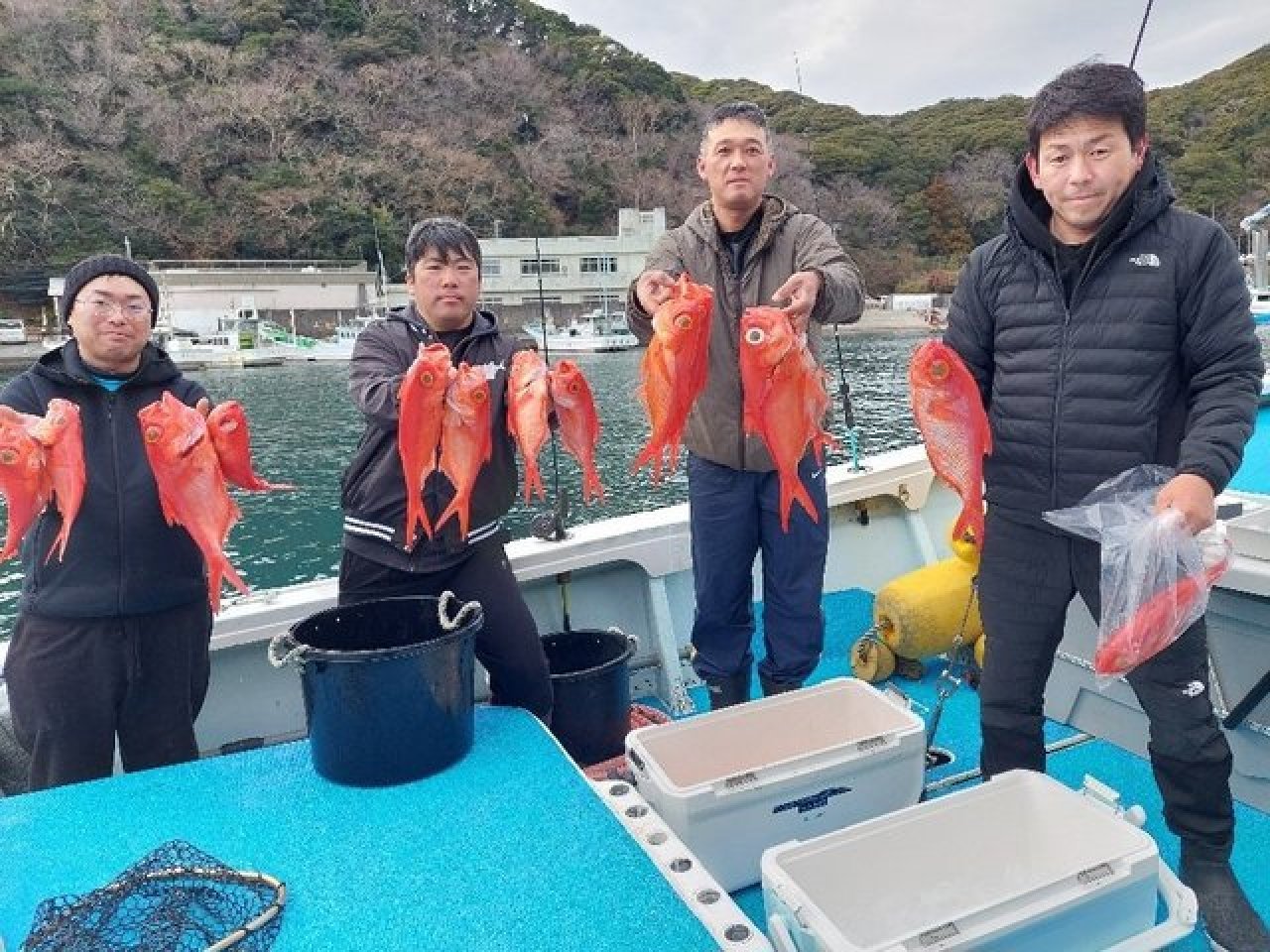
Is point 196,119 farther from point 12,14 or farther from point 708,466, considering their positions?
point 708,466

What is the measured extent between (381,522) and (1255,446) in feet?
17.3

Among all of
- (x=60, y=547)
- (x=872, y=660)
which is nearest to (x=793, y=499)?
(x=872, y=660)

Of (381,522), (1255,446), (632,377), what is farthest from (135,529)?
(632,377)

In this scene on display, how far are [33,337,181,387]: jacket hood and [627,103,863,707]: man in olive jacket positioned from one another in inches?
57.9

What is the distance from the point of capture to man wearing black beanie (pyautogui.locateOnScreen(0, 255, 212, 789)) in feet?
8.06

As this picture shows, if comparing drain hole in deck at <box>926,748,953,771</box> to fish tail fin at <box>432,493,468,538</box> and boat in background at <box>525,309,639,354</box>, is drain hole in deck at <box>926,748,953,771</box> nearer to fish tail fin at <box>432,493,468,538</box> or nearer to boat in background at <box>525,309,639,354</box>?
fish tail fin at <box>432,493,468,538</box>

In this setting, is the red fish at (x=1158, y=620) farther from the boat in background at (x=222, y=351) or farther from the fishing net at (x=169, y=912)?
the boat in background at (x=222, y=351)

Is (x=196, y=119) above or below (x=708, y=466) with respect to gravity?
above

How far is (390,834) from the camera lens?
189 cm

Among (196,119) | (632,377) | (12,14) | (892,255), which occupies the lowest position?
(632,377)

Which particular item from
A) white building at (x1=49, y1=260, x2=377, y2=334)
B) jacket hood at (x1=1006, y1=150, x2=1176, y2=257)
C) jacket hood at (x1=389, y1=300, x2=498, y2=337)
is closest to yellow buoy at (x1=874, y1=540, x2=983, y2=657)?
jacket hood at (x1=1006, y1=150, x2=1176, y2=257)

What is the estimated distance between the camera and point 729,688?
10.7 feet

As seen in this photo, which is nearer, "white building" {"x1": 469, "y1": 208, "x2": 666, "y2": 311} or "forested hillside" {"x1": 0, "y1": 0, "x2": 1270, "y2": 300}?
"forested hillside" {"x1": 0, "y1": 0, "x2": 1270, "y2": 300}

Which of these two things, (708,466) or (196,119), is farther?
(196,119)
